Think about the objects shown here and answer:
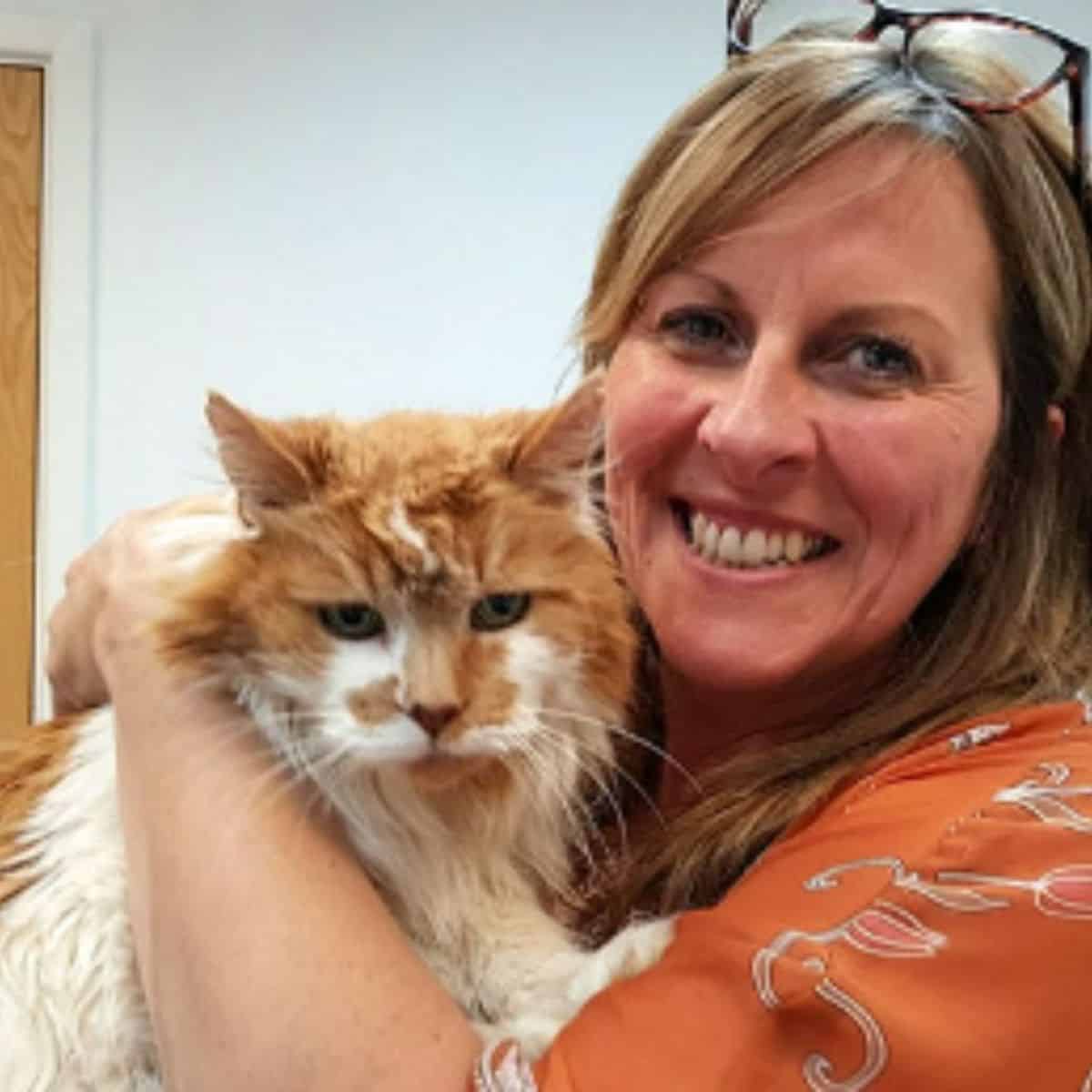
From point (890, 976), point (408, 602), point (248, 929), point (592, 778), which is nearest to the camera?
point (890, 976)

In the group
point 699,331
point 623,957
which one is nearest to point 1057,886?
point 623,957

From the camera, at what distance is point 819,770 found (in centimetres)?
118

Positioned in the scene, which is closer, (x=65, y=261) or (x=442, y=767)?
(x=442, y=767)

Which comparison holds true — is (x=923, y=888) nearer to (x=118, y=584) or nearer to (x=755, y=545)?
(x=755, y=545)

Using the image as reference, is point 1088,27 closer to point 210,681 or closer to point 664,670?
point 664,670

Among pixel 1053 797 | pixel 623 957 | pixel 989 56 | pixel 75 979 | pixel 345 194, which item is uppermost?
pixel 989 56

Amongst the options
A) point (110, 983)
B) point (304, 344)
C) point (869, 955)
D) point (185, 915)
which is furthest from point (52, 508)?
point (869, 955)

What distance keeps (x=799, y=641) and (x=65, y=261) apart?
1.95 meters

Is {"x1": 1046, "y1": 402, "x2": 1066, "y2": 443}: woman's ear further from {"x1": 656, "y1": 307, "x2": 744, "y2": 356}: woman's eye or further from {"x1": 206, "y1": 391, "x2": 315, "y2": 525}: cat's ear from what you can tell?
{"x1": 206, "y1": 391, "x2": 315, "y2": 525}: cat's ear

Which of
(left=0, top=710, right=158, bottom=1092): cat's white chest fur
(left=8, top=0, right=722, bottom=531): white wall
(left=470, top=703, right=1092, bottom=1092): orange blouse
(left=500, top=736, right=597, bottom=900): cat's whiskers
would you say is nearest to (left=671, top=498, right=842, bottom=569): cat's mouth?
(left=500, top=736, right=597, bottom=900): cat's whiskers

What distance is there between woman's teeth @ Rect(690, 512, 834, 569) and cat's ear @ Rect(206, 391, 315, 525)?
352 millimetres

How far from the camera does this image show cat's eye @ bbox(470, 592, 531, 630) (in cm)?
113

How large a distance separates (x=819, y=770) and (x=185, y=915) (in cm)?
51

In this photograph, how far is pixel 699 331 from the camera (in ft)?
4.13
